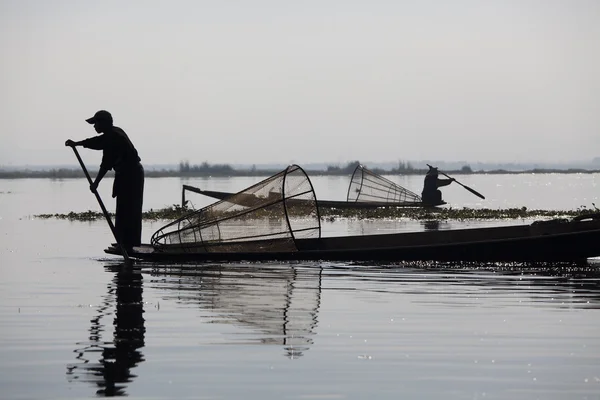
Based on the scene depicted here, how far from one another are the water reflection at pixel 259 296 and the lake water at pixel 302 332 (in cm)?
2

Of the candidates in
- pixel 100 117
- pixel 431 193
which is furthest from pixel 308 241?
pixel 431 193

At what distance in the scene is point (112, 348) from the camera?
10102 mm

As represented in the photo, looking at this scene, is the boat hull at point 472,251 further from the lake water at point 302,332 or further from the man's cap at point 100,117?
the man's cap at point 100,117

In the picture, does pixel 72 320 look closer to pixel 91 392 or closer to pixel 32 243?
pixel 91 392

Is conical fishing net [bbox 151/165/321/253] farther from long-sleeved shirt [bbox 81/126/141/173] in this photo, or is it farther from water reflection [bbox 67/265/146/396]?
water reflection [bbox 67/265/146/396]

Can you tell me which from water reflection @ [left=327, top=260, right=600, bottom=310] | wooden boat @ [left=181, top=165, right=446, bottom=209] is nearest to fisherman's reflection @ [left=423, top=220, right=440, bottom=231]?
wooden boat @ [left=181, top=165, right=446, bottom=209]

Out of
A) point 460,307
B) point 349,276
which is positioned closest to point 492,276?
point 349,276

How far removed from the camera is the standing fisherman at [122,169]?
17.7 meters

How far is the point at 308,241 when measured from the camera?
19.3 metres

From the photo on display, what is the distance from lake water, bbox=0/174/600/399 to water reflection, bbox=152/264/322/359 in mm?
23

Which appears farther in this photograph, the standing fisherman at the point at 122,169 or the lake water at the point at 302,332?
the standing fisherman at the point at 122,169

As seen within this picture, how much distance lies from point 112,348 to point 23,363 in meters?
0.91

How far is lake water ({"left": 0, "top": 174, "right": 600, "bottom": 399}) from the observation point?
8.57m

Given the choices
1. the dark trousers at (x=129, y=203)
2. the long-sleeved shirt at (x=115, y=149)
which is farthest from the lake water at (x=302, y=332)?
the long-sleeved shirt at (x=115, y=149)
